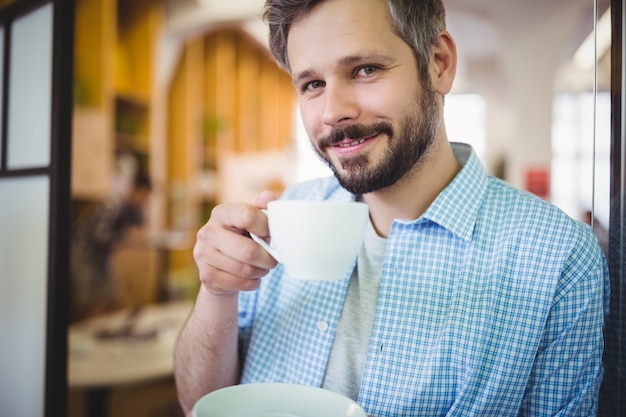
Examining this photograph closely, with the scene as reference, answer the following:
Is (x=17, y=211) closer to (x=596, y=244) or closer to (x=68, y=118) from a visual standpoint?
(x=68, y=118)

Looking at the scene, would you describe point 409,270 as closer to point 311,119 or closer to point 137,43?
point 311,119

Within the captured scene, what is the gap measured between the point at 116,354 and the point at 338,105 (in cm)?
152

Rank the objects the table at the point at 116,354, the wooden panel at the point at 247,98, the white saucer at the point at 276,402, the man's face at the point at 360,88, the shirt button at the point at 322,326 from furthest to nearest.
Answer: the wooden panel at the point at 247,98 < the table at the point at 116,354 < the shirt button at the point at 322,326 < the man's face at the point at 360,88 < the white saucer at the point at 276,402

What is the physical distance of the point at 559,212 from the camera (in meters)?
0.85

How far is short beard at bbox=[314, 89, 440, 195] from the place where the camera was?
823 mm

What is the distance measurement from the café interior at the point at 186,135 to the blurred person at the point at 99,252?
1cm

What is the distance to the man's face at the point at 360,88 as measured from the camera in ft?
2.64

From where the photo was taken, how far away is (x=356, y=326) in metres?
0.91

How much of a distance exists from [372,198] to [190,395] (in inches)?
19.4

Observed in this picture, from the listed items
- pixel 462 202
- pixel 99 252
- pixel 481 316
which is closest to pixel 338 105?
pixel 462 202

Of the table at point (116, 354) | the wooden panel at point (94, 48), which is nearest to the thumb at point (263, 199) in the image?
the table at point (116, 354)

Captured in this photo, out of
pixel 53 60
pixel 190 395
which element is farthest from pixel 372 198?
pixel 53 60

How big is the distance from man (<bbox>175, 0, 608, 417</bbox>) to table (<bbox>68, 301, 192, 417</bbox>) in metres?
0.85

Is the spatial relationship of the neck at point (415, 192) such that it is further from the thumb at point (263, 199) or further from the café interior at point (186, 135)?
the thumb at point (263, 199)
